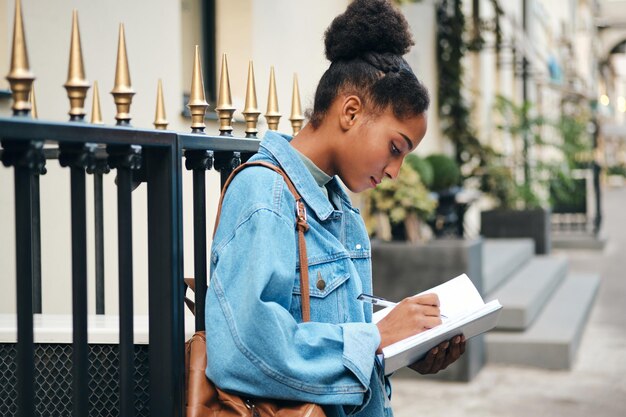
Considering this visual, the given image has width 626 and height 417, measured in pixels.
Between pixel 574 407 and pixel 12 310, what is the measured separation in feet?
11.5

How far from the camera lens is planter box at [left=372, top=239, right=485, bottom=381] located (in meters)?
6.52

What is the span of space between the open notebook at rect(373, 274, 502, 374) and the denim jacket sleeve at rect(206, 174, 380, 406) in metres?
0.07

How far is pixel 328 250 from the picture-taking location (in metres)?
1.98

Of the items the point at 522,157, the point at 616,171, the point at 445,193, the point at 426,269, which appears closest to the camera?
the point at 426,269

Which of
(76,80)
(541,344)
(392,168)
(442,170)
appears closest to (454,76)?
(442,170)

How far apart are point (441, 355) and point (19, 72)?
1057 millimetres

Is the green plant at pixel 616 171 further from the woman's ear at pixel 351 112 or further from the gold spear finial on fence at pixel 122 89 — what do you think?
the gold spear finial on fence at pixel 122 89

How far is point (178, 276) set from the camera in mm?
2020

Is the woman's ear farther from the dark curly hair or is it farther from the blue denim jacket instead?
the blue denim jacket

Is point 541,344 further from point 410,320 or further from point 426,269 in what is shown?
point 410,320

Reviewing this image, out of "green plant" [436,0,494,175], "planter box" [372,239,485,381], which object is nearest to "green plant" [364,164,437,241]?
"planter box" [372,239,485,381]

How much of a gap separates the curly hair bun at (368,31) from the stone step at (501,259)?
5248 mm

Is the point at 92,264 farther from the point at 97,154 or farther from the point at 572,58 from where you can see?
→ the point at 572,58

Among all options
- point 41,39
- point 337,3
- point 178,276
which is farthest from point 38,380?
point 337,3
